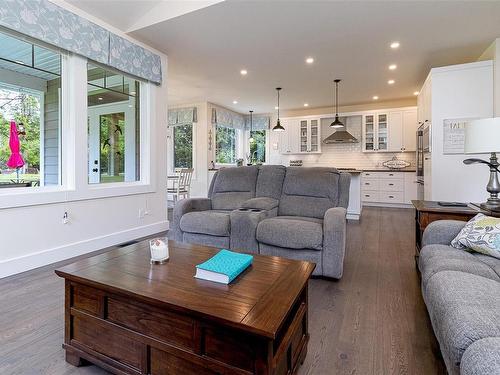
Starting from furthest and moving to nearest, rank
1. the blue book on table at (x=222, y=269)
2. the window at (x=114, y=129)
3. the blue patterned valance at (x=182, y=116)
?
the blue patterned valance at (x=182, y=116)
the window at (x=114, y=129)
the blue book on table at (x=222, y=269)

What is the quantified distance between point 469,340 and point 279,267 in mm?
795

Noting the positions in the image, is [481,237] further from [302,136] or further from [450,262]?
[302,136]

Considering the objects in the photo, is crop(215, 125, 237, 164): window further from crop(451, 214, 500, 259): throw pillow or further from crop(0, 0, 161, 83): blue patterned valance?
crop(451, 214, 500, 259): throw pillow

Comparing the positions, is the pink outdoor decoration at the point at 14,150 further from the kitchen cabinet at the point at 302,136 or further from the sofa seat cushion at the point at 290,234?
the kitchen cabinet at the point at 302,136

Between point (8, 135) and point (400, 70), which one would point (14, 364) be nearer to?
point (8, 135)

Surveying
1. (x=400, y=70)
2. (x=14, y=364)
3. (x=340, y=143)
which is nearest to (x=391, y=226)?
(x=400, y=70)

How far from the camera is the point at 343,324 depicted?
1.75m

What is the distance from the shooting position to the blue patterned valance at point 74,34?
247 cm

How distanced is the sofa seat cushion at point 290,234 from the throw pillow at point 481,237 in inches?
36.7

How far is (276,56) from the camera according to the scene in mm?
4336

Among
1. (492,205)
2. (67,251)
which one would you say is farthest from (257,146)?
(492,205)

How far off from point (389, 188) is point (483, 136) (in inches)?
189

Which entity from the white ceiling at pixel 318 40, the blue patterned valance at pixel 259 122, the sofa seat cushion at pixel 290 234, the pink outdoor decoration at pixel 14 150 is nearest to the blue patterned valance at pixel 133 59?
the white ceiling at pixel 318 40

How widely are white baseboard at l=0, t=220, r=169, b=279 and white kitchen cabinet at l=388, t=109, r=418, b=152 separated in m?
5.87
